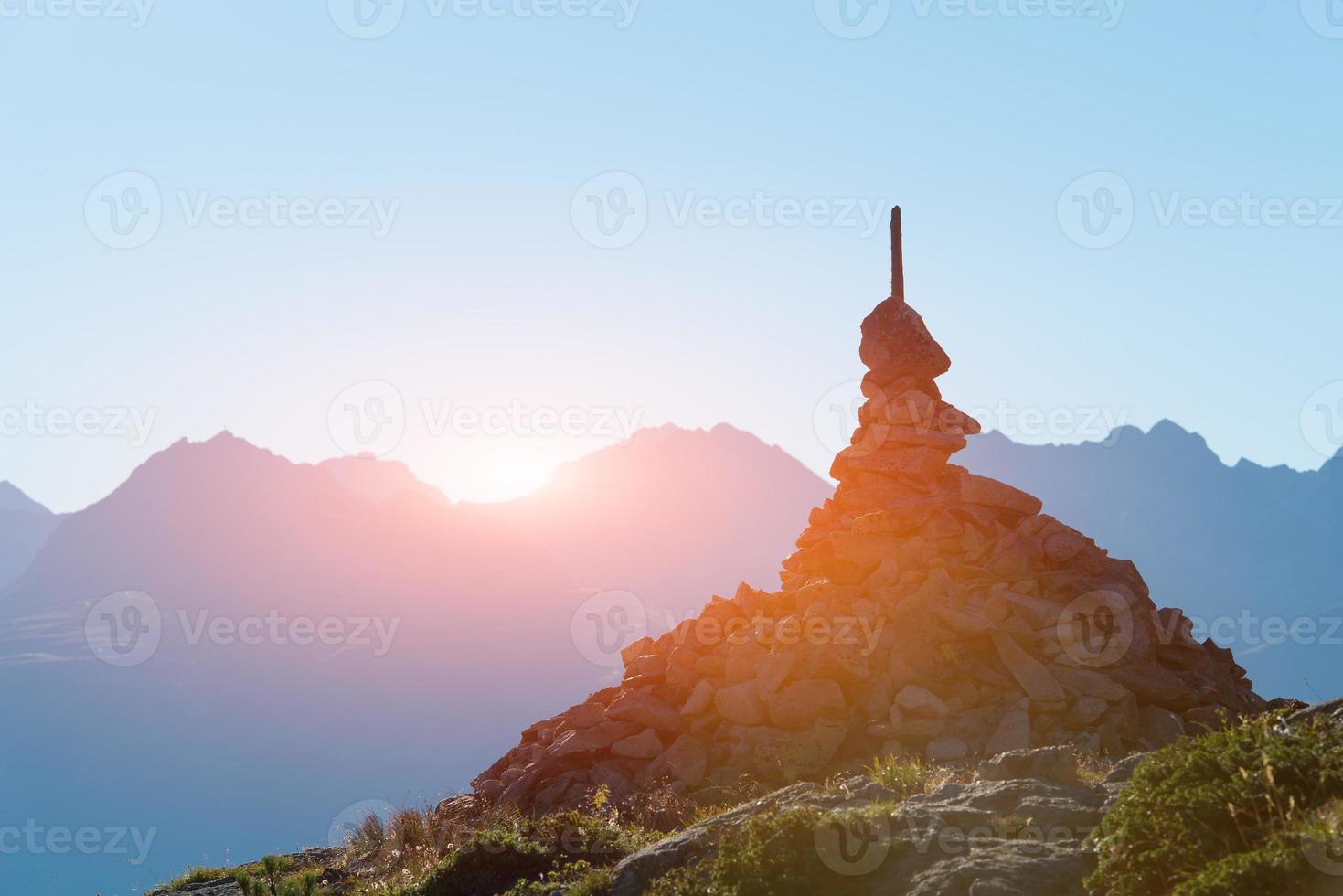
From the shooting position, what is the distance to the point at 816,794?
13.1 m

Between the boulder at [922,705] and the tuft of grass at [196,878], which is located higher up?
the boulder at [922,705]

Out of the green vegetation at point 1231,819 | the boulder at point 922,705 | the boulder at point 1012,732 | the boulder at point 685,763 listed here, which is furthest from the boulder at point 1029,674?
the green vegetation at point 1231,819

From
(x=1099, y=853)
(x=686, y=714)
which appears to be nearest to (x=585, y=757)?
(x=686, y=714)

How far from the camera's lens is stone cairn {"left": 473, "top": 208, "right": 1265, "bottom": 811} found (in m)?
22.4

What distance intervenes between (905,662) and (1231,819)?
591 inches

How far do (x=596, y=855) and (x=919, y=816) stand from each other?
5.99 m

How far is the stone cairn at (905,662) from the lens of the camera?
22.4 metres

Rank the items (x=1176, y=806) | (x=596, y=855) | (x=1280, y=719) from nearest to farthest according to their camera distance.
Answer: (x=1176, y=806), (x=1280, y=719), (x=596, y=855)

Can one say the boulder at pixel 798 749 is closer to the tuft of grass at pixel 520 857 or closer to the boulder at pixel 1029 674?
the boulder at pixel 1029 674

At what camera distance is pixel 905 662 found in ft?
78.0

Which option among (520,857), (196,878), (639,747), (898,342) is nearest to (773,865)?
(520,857)

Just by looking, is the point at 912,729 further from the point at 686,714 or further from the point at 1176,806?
the point at 1176,806

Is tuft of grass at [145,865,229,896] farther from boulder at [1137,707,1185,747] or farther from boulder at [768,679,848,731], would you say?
boulder at [1137,707,1185,747]

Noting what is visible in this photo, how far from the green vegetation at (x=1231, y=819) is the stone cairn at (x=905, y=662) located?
1181 centimetres
